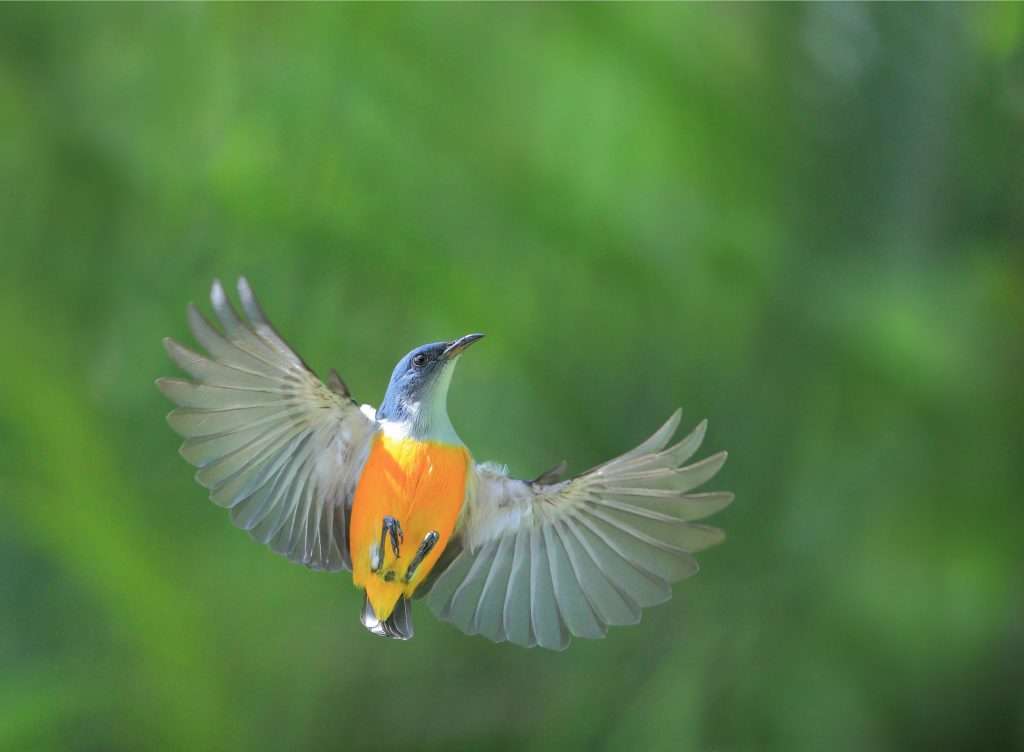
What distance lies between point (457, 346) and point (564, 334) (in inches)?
70.0

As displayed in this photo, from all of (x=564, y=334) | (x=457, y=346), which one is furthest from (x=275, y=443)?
A: (x=564, y=334)

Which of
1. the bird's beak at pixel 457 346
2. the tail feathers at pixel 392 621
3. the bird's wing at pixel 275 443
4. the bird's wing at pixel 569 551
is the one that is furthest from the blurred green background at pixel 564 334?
the bird's beak at pixel 457 346

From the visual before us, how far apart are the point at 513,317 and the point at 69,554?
144 centimetres

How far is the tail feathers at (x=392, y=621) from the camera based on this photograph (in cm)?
185

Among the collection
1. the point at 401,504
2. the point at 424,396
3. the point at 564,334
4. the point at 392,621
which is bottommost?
the point at 392,621

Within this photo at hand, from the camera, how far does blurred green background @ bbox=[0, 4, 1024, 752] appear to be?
349cm

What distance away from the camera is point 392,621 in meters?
1.92

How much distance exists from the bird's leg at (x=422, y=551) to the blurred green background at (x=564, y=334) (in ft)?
4.99

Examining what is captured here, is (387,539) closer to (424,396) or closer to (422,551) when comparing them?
(422,551)

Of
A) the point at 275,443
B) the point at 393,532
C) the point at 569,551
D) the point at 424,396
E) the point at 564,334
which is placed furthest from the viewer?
the point at 564,334

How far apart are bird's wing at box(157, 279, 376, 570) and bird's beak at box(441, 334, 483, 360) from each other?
173 mm

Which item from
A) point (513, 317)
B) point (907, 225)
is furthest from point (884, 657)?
point (513, 317)

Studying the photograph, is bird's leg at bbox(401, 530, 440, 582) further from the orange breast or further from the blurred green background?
the blurred green background

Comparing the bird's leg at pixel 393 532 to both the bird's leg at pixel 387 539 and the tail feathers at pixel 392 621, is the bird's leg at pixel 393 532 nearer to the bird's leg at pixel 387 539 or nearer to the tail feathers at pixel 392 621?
the bird's leg at pixel 387 539
